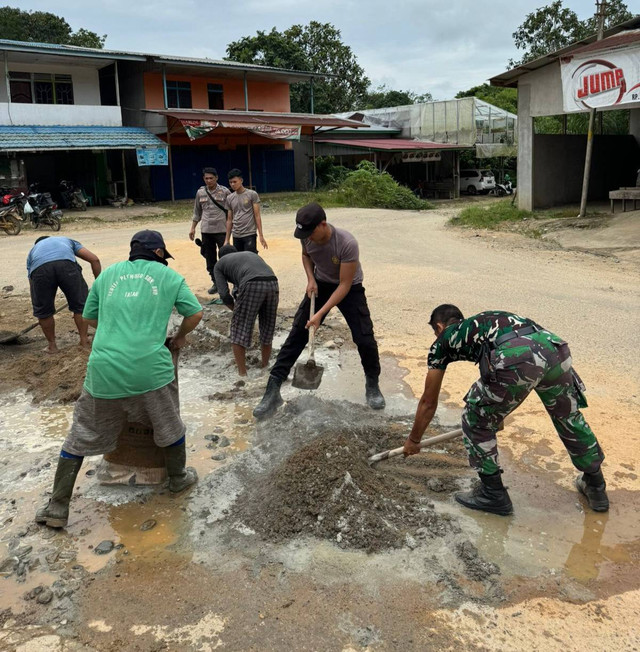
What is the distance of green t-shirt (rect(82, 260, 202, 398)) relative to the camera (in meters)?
3.37

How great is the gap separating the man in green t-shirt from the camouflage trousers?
1576 millimetres

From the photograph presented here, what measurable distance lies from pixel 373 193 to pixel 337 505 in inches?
Answer: 782

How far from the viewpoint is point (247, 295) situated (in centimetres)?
554

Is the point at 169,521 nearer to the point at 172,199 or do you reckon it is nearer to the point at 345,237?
the point at 345,237

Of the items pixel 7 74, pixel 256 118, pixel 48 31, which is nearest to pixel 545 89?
pixel 256 118

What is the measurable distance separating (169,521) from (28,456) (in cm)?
149

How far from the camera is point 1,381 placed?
5957 millimetres

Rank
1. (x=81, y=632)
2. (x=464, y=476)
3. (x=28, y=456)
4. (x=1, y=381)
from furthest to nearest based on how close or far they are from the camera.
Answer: (x=1, y=381) → (x=28, y=456) → (x=464, y=476) → (x=81, y=632)

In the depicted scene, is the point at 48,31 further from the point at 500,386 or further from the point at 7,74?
the point at 500,386

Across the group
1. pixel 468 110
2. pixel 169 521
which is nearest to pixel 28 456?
pixel 169 521

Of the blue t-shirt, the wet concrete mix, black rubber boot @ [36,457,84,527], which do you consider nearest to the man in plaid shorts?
the blue t-shirt

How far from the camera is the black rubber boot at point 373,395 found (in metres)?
→ 5.03

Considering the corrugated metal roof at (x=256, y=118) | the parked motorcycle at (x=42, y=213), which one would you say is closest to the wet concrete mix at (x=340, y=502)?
the parked motorcycle at (x=42, y=213)

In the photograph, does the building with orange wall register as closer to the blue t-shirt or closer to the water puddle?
the blue t-shirt
